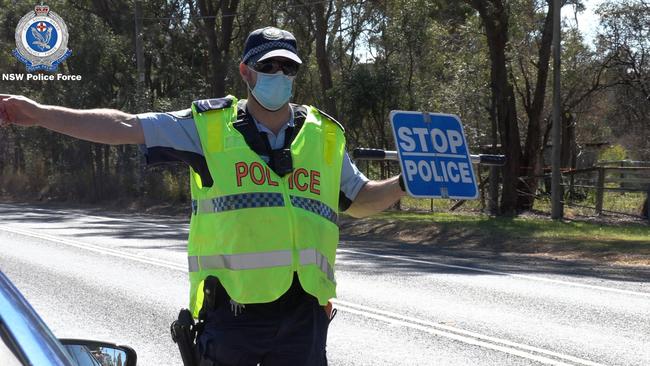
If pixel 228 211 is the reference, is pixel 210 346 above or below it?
below

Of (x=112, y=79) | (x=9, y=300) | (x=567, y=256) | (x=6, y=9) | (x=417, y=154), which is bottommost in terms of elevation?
Result: (x=567, y=256)

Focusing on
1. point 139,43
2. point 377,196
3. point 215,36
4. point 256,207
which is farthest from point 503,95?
point 256,207

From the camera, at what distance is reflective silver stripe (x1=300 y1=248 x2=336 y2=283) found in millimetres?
2951

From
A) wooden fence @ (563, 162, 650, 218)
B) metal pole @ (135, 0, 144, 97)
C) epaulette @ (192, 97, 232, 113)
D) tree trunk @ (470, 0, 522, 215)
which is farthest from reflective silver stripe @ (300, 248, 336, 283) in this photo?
metal pole @ (135, 0, 144, 97)

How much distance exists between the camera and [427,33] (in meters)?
29.6

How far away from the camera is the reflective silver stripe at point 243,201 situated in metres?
2.89

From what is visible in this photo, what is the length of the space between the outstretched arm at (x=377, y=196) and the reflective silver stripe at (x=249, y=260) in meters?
0.53

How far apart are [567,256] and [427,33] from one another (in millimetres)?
15665

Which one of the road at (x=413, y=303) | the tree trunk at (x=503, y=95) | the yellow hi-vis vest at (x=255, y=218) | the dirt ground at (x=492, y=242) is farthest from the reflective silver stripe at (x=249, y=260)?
the tree trunk at (x=503, y=95)

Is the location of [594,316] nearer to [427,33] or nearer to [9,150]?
[427,33]

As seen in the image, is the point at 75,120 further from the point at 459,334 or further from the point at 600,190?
the point at 600,190

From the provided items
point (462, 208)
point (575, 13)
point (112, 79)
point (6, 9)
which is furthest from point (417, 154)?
point (6, 9)

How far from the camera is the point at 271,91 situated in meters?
3.07

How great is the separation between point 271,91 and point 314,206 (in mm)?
431
